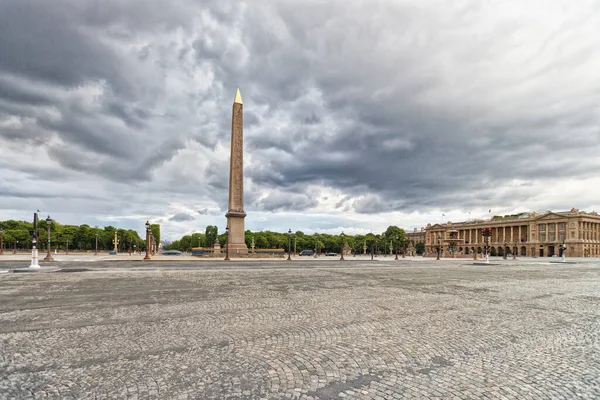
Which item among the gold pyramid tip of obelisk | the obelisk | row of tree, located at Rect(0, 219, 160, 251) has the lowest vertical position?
row of tree, located at Rect(0, 219, 160, 251)

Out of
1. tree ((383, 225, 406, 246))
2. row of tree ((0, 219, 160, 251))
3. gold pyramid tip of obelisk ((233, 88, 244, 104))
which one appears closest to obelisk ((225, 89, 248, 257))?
gold pyramid tip of obelisk ((233, 88, 244, 104))

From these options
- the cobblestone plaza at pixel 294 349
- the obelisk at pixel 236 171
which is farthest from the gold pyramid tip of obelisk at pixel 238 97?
the cobblestone plaza at pixel 294 349

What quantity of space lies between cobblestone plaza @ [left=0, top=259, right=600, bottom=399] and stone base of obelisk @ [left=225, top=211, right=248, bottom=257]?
3228 centimetres

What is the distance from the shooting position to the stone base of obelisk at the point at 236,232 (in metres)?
43.3

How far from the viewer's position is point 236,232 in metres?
44.5

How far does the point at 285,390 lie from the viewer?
4301 mm

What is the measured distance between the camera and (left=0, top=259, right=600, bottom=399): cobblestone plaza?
4.41m

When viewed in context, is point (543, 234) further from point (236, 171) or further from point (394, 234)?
point (236, 171)

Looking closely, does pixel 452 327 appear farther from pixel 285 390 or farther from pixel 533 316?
pixel 285 390

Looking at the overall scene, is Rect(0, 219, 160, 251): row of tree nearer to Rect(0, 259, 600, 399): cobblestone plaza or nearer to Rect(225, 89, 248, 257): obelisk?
Rect(225, 89, 248, 257): obelisk

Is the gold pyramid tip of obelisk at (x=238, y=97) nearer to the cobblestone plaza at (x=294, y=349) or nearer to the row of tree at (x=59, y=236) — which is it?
the cobblestone plaza at (x=294, y=349)

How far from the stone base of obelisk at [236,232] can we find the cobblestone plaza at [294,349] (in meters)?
32.3

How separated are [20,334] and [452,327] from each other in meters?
8.21

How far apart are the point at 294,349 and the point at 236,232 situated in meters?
39.4
